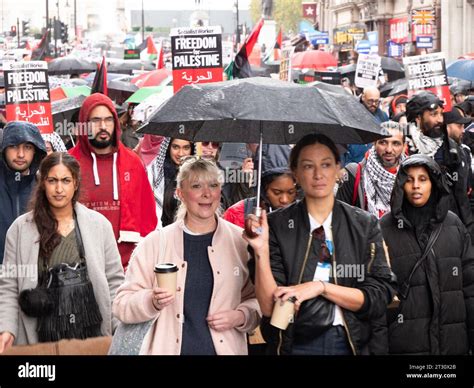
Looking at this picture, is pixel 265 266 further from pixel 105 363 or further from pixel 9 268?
pixel 9 268

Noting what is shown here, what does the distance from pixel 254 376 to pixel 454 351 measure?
1.40m

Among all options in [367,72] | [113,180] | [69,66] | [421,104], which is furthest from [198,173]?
[69,66]

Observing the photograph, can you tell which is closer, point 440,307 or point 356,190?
point 440,307

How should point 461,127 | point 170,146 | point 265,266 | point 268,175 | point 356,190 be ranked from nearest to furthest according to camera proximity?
point 265,266 → point 268,175 → point 356,190 → point 170,146 → point 461,127

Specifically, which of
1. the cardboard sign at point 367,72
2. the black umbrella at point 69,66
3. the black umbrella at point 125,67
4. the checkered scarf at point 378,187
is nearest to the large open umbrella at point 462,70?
the cardboard sign at point 367,72

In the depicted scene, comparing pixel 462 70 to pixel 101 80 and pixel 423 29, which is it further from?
pixel 423 29

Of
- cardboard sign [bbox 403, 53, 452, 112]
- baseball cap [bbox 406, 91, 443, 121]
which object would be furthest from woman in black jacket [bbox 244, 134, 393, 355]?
cardboard sign [bbox 403, 53, 452, 112]

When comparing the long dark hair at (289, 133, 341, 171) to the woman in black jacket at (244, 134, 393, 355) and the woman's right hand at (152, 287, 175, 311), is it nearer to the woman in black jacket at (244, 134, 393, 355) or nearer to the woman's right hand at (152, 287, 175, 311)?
the woman in black jacket at (244, 134, 393, 355)

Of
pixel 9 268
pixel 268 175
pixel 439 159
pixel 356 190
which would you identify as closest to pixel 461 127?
pixel 439 159

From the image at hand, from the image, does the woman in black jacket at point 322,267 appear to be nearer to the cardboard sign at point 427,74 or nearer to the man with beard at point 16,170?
the man with beard at point 16,170

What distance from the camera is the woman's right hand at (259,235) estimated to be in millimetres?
5090

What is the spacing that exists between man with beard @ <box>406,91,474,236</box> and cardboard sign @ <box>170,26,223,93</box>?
1827mm

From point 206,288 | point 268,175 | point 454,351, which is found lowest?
point 454,351

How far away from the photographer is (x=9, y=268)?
6137mm
